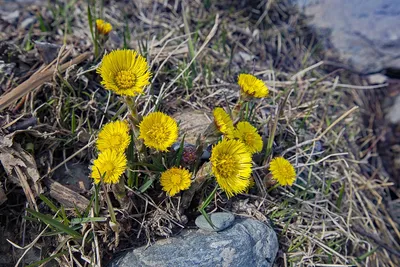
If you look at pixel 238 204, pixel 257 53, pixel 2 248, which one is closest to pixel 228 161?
pixel 238 204

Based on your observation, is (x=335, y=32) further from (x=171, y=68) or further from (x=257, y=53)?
(x=171, y=68)

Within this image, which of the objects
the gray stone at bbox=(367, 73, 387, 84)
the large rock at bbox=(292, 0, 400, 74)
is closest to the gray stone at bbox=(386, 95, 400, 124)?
the gray stone at bbox=(367, 73, 387, 84)

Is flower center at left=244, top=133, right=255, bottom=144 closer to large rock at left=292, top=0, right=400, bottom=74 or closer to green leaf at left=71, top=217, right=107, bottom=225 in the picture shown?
green leaf at left=71, top=217, right=107, bottom=225

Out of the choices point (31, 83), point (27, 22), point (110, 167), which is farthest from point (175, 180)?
point (27, 22)

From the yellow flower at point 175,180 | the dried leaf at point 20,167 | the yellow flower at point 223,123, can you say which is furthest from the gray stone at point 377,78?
the dried leaf at point 20,167

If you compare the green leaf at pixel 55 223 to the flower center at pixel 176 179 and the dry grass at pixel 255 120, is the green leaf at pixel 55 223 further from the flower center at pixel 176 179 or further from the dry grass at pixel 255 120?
the flower center at pixel 176 179

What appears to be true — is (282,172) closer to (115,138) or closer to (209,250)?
(209,250)
